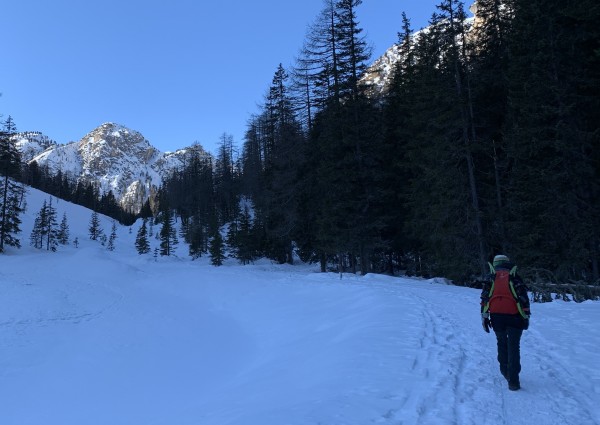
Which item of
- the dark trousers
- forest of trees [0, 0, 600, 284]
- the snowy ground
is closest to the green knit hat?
the dark trousers

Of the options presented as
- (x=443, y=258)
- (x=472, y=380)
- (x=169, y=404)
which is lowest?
(x=169, y=404)

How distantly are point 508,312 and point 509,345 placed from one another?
51cm

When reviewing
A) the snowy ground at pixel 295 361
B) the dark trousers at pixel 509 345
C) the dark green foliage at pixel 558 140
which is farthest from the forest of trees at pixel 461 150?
the dark trousers at pixel 509 345

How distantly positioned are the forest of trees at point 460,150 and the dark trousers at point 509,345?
10689 mm

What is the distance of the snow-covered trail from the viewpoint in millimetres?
5402

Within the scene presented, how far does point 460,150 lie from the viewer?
65.4 ft

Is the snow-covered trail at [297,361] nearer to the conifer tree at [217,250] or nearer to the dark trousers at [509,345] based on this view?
the dark trousers at [509,345]

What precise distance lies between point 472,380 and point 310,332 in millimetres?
7535

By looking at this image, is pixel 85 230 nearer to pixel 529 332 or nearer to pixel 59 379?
pixel 59 379

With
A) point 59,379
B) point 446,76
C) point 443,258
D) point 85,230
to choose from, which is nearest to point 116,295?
point 59,379

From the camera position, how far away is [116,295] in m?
27.6

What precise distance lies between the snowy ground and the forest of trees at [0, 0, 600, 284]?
413 centimetres

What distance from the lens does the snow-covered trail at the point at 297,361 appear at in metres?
5.40

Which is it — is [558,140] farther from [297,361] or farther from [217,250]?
[217,250]
